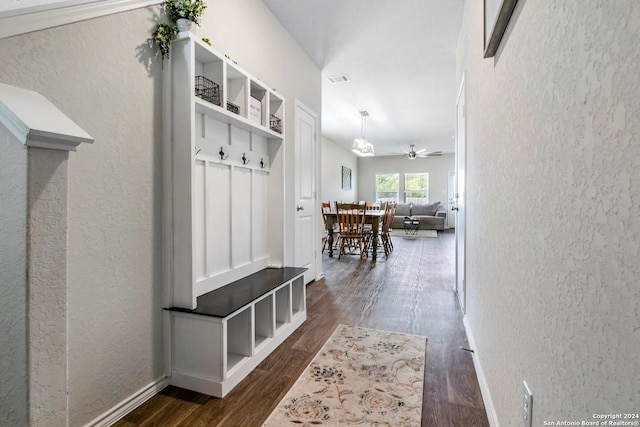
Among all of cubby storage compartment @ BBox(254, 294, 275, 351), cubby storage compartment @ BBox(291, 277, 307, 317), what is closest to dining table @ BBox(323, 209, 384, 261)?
cubby storage compartment @ BBox(291, 277, 307, 317)

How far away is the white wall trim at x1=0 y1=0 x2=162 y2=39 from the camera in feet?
3.70

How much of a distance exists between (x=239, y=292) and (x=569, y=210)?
68.3 inches

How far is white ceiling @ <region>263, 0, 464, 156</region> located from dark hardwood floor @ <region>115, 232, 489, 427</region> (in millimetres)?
2538

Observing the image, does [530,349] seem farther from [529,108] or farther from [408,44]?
[408,44]

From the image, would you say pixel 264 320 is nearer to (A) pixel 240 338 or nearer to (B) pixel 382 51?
(A) pixel 240 338

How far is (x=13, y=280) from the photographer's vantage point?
2.94 ft

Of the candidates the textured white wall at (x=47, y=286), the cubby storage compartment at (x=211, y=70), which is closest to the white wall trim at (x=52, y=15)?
the cubby storage compartment at (x=211, y=70)

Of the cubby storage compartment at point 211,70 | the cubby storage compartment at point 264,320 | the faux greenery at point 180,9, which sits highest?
the faux greenery at point 180,9

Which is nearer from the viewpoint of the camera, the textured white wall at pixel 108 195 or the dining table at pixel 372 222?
the textured white wall at pixel 108 195

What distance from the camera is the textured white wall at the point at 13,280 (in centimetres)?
89

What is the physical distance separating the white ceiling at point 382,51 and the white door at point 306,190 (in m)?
0.71

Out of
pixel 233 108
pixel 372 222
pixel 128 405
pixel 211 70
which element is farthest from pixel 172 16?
pixel 372 222

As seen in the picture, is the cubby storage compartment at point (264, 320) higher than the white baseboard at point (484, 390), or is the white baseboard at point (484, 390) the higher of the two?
the cubby storage compartment at point (264, 320)

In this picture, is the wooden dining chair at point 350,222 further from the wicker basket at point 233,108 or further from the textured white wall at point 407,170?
the textured white wall at point 407,170
